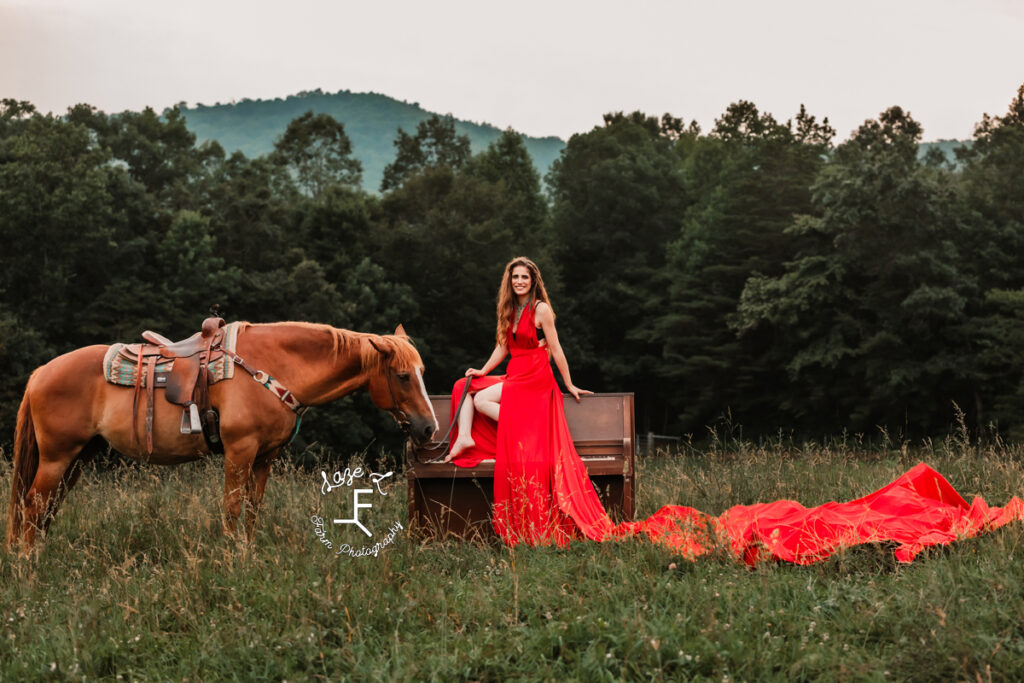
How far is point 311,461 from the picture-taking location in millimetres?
28250

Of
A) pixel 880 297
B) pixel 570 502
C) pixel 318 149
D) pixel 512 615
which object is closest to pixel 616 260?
pixel 880 297

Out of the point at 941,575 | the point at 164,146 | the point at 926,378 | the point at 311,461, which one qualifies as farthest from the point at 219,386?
the point at 164,146

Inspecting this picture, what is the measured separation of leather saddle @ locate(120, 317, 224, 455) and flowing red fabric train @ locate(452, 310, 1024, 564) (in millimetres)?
1862

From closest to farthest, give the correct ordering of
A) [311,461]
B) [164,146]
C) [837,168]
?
1. [311,461]
2. [837,168]
3. [164,146]

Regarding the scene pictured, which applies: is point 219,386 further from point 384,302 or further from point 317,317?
point 384,302

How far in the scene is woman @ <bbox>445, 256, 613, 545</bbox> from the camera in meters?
6.40

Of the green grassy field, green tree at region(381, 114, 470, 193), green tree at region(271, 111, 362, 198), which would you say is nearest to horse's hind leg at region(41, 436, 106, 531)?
the green grassy field

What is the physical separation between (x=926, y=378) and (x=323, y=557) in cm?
3333

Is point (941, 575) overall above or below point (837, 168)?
below

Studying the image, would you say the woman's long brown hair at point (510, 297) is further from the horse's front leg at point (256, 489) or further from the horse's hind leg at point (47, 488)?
the horse's hind leg at point (47, 488)

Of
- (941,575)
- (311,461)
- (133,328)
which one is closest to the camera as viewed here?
(941,575)

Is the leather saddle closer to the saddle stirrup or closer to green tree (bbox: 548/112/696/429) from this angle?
the saddle stirrup

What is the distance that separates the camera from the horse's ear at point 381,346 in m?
6.77

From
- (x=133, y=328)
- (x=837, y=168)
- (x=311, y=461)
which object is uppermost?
(x=837, y=168)
